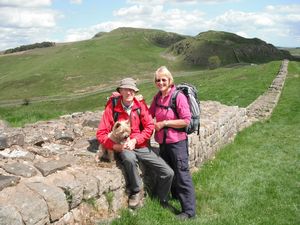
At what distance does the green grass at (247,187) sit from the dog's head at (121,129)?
144cm

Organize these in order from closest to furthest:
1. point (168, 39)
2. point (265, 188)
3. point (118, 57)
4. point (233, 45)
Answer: point (265, 188)
point (118, 57)
point (233, 45)
point (168, 39)

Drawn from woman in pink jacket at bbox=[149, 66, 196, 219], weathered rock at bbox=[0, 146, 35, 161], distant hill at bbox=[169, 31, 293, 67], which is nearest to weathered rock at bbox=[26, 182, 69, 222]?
weathered rock at bbox=[0, 146, 35, 161]

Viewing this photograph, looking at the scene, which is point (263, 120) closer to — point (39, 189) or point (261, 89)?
point (261, 89)

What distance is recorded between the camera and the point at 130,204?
7957mm

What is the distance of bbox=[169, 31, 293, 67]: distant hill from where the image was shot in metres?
133

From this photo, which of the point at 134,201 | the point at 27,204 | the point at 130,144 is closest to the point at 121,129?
the point at 130,144

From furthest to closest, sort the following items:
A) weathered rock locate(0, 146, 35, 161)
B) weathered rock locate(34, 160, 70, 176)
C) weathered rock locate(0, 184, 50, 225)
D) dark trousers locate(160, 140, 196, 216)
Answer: dark trousers locate(160, 140, 196, 216)
weathered rock locate(0, 146, 35, 161)
weathered rock locate(34, 160, 70, 176)
weathered rock locate(0, 184, 50, 225)

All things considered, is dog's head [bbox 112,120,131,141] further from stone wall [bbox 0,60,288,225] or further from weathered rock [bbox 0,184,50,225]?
weathered rock [bbox 0,184,50,225]

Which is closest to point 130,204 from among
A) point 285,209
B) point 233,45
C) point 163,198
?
point 163,198

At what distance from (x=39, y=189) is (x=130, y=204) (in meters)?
2.12

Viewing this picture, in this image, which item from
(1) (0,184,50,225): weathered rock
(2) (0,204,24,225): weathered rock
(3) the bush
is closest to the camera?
(2) (0,204,24,225): weathered rock

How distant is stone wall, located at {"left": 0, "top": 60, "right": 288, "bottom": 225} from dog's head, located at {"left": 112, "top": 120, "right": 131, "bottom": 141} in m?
0.68

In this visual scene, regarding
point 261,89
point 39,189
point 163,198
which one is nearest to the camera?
point 39,189

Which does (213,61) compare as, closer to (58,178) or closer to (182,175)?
(182,175)
